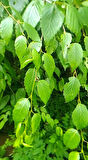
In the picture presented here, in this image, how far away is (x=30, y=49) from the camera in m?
0.37

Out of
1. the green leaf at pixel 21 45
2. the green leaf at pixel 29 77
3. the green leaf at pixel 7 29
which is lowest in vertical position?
the green leaf at pixel 29 77

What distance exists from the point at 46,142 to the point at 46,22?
1.45m

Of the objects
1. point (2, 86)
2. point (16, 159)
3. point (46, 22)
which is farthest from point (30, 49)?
point (16, 159)

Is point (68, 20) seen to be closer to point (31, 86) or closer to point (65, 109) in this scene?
point (31, 86)

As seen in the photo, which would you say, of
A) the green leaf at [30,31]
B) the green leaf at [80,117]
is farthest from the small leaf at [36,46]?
the green leaf at [80,117]

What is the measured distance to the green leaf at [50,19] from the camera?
31cm

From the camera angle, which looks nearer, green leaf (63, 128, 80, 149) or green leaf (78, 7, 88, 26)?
green leaf (78, 7, 88, 26)

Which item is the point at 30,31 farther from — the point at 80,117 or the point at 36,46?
the point at 80,117

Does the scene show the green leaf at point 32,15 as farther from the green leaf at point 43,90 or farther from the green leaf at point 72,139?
the green leaf at point 72,139

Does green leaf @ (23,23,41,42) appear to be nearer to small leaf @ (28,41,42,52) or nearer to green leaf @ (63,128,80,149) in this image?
small leaf @ (28,41,42,52)

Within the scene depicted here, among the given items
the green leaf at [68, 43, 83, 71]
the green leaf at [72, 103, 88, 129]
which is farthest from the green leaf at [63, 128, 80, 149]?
the green leaf at [68, 43, 83, 71]

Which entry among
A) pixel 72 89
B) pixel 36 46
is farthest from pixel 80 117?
pixel 36 46

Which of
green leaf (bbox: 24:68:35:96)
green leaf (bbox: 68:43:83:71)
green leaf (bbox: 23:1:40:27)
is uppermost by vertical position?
green leaf (bbox: 23:1:40:27)

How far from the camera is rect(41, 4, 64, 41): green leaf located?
0.31 m
